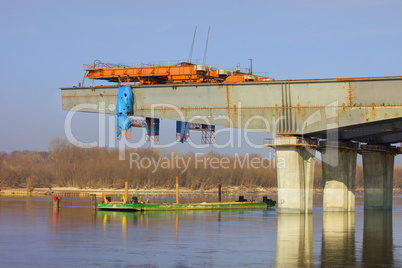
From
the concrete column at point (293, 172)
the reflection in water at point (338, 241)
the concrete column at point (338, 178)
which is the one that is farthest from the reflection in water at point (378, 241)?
the concrete column at point (293, 172)

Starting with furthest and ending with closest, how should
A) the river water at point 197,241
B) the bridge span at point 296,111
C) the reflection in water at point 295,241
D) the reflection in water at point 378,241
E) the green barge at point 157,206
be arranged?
the green barge at point 157,206 → the bridge span at point 296,111 → the reflection in water at point 378,241 → the reflection in water at point 295,241 → the river water at point 197,241

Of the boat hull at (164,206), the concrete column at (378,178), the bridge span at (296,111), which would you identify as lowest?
the boat hull at (164,206)

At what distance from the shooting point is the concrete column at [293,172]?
57938 millimetres

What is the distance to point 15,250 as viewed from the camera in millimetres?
34250

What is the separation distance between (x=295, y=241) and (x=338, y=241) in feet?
8.74

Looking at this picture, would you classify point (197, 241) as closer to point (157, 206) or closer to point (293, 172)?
point (293, 172)

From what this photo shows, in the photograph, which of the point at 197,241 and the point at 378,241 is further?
the point at 378,241

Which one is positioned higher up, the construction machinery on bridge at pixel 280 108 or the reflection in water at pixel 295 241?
the construction machinery on bridge at pixel 280 108

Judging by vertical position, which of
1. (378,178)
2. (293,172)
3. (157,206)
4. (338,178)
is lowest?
(157,206)

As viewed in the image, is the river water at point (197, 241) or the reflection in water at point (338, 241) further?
the reflection in water at point (338, 241)

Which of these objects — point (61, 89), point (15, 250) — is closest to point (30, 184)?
point (61, 89)

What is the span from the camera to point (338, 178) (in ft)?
215

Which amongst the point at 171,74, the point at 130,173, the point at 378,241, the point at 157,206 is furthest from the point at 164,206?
the point at 130,173

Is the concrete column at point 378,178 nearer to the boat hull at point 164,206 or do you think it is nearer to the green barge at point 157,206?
the boat hull at point 164,206
